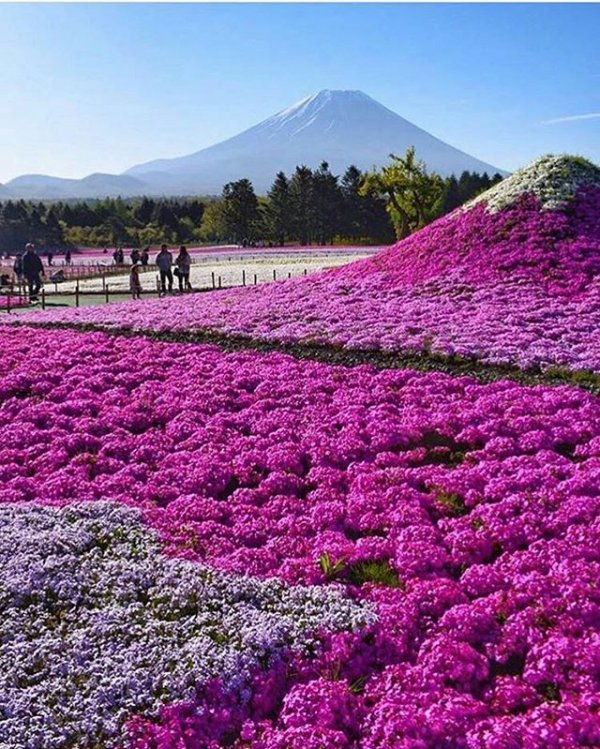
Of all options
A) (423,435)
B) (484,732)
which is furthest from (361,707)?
(423,435)

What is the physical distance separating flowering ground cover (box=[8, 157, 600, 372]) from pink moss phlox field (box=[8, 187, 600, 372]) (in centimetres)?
5

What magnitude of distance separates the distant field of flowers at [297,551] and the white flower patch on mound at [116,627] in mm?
29

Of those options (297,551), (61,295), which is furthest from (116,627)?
(61,295)

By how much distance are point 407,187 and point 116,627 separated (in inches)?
3557

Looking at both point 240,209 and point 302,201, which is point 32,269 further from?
point 240,209

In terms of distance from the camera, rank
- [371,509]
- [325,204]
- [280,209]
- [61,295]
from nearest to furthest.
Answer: [371,509] < [61,295] < [325,204] < [280,209]

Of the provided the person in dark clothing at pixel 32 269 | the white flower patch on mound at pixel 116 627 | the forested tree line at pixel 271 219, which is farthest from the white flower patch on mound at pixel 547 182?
the forested tree line at pixel 271 219

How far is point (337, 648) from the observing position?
28.0 feet

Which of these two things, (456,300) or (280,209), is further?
(280,209)

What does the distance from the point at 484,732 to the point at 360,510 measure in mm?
5005

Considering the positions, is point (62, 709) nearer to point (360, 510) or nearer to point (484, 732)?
point (484, 732)

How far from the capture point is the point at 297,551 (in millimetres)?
10891

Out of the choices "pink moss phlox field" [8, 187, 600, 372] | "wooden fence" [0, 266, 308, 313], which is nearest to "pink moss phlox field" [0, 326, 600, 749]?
"pink moss phlox field" [8, 187, 600, 372]

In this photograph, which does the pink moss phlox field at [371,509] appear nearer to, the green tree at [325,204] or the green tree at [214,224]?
the green tree at [325,204]
